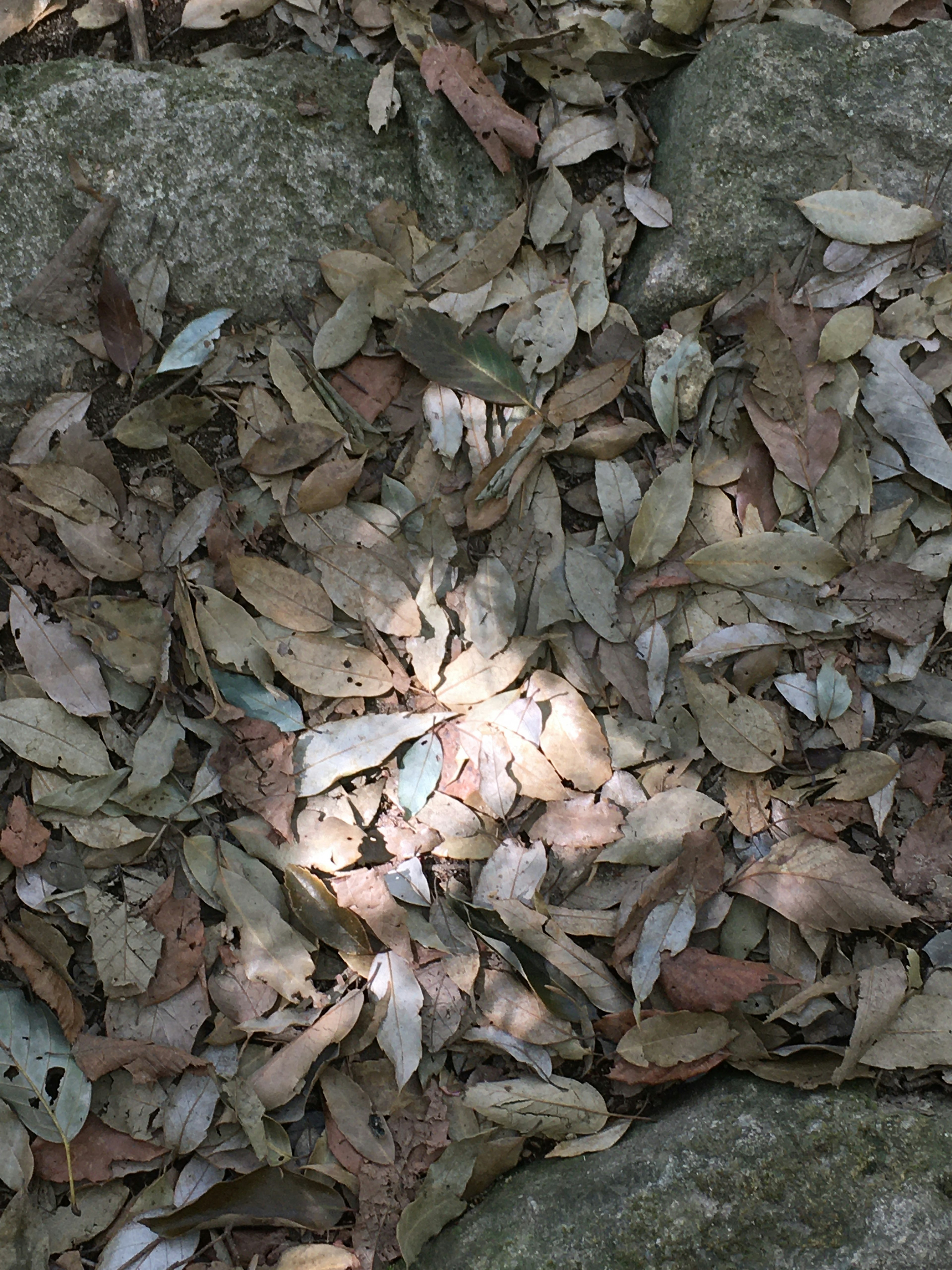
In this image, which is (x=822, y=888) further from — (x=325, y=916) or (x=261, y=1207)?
(x=261, y=1207)

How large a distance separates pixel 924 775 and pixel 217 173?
193 cm

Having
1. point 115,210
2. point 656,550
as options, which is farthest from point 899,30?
point 115,210

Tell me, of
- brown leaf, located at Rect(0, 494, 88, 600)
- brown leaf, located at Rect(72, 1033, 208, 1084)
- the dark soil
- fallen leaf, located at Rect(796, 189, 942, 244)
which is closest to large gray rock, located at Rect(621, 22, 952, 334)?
fallen leaf, located at Rect(796, 189, 942, 244)

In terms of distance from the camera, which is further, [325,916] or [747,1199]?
[325,916]

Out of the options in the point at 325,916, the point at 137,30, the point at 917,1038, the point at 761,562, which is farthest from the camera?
the point at 137,30

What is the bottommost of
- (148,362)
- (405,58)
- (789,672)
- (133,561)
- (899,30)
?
(789,672)

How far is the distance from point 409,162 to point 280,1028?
1835 mm

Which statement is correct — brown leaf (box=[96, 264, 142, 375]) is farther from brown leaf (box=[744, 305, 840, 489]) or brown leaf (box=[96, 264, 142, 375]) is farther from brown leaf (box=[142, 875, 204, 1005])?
brown leaf (box=[744, 305, 840, 489])

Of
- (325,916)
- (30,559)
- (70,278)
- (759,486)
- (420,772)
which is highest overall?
(70,278)

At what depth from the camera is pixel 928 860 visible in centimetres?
187

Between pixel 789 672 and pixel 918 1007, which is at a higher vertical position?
pixel 789 672

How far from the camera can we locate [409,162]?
2080mm

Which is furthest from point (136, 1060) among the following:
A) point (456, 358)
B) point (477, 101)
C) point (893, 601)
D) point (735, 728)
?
point (477, 101)

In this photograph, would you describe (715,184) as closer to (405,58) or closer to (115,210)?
(405,58)
